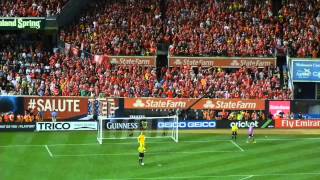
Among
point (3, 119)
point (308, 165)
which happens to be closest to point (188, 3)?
point (3, 119)

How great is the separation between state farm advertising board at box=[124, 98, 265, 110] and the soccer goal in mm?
1866

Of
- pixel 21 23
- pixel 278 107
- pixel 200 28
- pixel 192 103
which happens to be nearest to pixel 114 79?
pixel 192 103

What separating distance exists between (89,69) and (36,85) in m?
4.27

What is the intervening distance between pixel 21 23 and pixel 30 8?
5.56 ft

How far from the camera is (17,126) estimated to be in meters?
42.0

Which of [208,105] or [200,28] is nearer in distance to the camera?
[208,105]

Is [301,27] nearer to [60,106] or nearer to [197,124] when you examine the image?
[197,124]

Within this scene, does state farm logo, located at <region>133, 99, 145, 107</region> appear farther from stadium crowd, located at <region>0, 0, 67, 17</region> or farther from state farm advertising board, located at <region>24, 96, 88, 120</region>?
stadium crowd, located at <region>0, 0, 67, 17</region>

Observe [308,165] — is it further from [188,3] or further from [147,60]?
[188,3]

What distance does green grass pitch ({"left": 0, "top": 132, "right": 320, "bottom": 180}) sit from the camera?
31.2 metres

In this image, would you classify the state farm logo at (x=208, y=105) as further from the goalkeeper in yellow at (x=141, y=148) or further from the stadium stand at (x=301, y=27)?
the goalkeeper in yellow at (x=141, y=148)

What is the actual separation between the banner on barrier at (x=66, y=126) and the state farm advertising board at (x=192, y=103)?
315 cm

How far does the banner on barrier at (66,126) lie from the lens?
4225 cm

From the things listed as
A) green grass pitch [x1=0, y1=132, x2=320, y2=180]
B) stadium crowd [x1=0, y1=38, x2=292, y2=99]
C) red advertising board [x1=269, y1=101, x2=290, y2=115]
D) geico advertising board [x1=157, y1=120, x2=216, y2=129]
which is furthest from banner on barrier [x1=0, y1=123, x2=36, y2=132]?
red advertising board [x1=269, y1=101, x2=290, y2=115]
